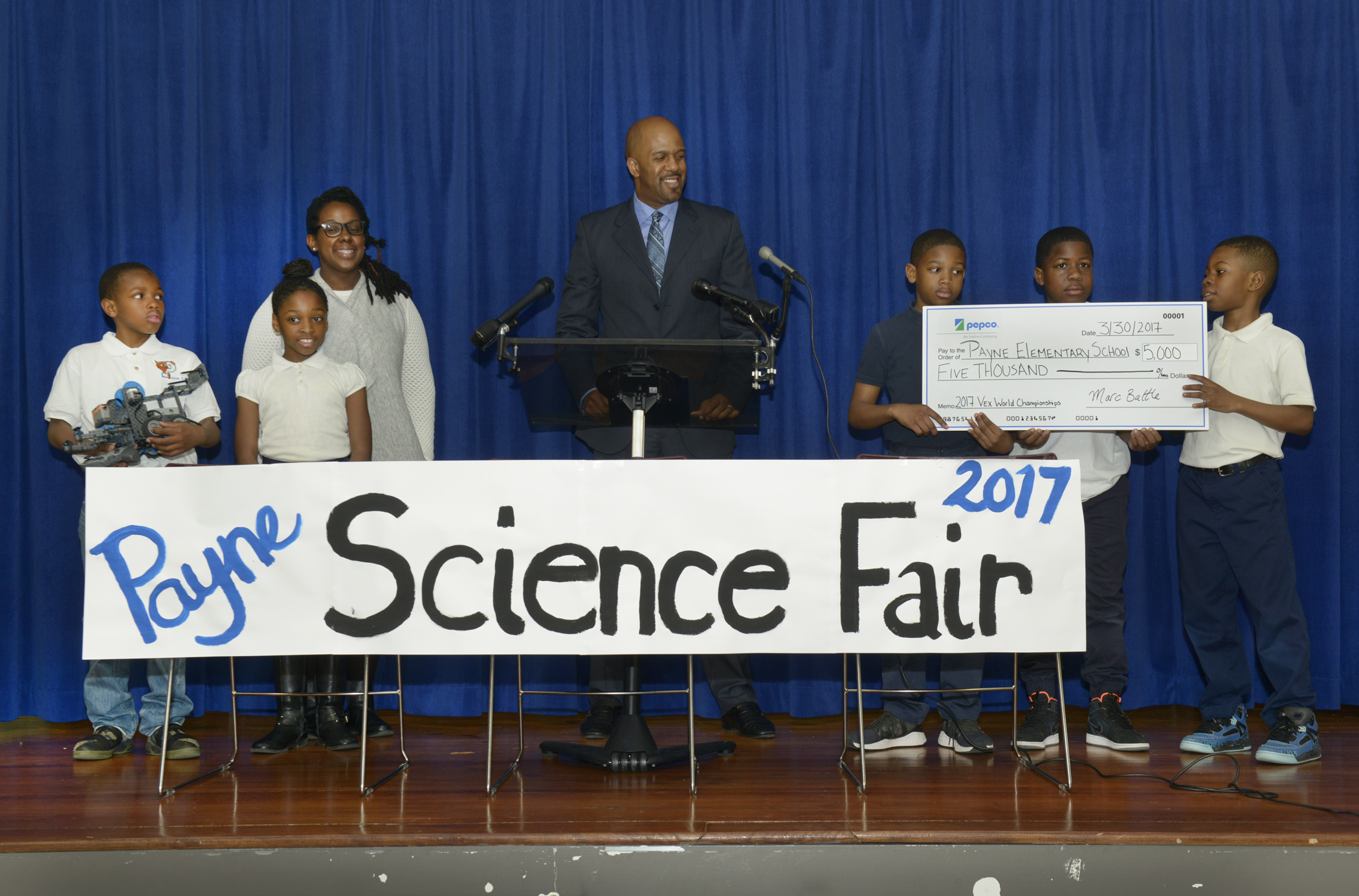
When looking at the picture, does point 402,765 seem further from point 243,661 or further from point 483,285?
point 483,285

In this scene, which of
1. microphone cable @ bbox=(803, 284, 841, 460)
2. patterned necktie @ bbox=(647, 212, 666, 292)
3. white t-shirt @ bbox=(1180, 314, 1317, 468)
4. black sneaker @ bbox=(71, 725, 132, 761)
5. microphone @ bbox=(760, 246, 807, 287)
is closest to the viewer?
microphone @ bbox=(760, 246, 807, 287)

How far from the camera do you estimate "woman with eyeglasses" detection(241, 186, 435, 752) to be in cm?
323

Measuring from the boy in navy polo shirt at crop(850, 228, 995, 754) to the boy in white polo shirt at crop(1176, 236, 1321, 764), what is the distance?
710 millimetres

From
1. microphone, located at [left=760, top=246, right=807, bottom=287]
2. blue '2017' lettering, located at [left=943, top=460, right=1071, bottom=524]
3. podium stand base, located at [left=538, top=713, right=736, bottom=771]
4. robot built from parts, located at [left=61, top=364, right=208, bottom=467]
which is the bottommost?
podium stand base, located at [left=538, top=713, right=736, bottom=771]

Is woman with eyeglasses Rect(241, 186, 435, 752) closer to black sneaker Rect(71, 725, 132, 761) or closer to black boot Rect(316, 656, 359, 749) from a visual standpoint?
black boot Rect(316, 656, 359, 749)

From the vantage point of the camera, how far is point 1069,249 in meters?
3.23

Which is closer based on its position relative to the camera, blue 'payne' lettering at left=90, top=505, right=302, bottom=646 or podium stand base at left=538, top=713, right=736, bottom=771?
blue 'payne' lettering at left=90, top=505, right=302, bottom=646

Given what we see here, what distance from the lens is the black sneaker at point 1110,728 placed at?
309cm

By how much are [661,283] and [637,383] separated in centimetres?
92

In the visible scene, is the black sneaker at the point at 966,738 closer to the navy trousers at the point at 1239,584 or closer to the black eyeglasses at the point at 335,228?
the navy trousers at the point at 1239,584

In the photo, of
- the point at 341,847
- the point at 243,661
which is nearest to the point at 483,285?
the point at 243,661

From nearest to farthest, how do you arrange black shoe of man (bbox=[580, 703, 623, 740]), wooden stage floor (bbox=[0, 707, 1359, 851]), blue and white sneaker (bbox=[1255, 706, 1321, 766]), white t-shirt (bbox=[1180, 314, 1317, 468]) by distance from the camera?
wooden stage floor (bbox=[0, 707, 1359, 851]) → blue and white sneaker (bbox=[1255, 706, 1321, 766]) → white t-shirt (bbox=[1180, 314, 1317, 468]) → black shoe of man (bbox=[580, 703, 623, 740])

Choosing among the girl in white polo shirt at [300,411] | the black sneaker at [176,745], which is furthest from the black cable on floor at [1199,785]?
the black sneaker at [176,745]

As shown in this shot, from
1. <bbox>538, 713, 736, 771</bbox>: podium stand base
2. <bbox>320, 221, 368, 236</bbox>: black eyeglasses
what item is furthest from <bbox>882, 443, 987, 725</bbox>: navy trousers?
<bbox>320, 221, 368, 236</bbox>: black eyeglasses
